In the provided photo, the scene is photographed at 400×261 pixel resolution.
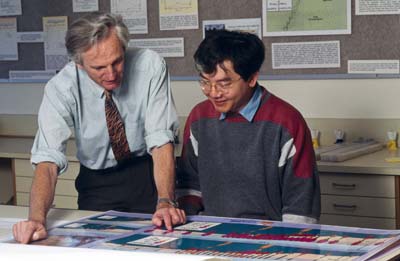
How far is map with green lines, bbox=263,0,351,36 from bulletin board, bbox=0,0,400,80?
3cm

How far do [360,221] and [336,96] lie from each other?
741mm

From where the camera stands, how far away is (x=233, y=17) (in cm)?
418

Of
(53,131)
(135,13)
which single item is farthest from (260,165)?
(135,13)

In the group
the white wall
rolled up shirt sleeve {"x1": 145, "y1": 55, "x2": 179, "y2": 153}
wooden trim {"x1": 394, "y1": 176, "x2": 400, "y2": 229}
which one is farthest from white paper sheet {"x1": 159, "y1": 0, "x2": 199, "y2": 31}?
rolled up shirt sleeve {"x1": 145, "y1": 55, "x2": 179, "y2": 153}

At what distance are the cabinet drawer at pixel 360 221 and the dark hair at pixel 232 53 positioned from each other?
1.17 metres

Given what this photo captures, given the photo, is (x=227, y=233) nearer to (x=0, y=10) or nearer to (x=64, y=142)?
(x=64, y=142)

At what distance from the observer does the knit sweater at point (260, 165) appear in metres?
2.50

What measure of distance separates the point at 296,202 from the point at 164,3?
2.11 metres

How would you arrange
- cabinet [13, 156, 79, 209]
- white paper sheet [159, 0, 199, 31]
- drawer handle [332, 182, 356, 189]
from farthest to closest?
white paper sheet [159, 0, 199, 31], cabinet [13, 156, 79, 209], drawer handle [332, 182, 356, 189]

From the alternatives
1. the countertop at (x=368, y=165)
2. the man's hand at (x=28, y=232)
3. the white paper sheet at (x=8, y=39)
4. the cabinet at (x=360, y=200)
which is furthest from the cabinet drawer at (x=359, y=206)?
the white paper sheet at (x=8, y=39)

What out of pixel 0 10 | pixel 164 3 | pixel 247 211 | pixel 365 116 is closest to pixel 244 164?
pixel 247 211

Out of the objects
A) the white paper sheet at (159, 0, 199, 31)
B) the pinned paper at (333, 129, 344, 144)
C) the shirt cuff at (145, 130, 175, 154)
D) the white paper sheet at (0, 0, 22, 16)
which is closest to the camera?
the shirt cuff at (145, 130, 175, 154)

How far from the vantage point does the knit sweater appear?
8.20ft

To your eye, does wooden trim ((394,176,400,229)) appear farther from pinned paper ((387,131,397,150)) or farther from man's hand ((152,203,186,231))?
man's hand ((152,203,186,231))
